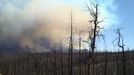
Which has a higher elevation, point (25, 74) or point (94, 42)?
point (94, 42)

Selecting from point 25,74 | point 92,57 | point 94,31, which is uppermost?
point 94,31

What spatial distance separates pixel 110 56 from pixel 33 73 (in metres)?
51.9

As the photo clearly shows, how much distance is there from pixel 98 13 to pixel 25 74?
119m

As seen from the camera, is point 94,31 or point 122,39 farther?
point 122,39

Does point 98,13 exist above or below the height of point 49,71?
above

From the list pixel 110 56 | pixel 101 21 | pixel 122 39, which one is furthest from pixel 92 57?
pixel 110 56

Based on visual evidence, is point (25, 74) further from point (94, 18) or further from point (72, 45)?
point (94, 18)

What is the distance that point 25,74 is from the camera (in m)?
166

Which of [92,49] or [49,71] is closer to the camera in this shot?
[92,49]

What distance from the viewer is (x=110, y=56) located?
199 m

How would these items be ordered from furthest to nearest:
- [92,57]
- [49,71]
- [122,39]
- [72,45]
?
[49,71] < [122,39] < [72,45] < [92,57]

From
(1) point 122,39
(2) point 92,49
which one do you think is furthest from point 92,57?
(1) point 122,39

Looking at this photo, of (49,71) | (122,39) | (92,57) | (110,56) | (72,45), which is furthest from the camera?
(110,56)

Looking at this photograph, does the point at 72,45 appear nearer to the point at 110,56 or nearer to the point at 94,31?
the point at 94,31
